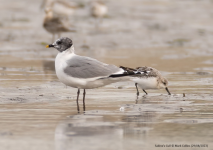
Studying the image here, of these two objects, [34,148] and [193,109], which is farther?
[193,109]

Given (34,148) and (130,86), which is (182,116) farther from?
(130,86)

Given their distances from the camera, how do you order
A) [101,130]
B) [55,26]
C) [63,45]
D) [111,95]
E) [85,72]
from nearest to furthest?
[101,130] < [85,72] < [63,45] < [111,95] < [55,26]

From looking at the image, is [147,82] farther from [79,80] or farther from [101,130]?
[101,130]

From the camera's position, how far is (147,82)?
391 inches

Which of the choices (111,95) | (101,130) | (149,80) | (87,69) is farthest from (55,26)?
(101,130)

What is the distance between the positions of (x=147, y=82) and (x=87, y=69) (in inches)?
62.3

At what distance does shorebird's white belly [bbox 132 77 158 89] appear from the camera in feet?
32.4

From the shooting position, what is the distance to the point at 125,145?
6035 millimetres

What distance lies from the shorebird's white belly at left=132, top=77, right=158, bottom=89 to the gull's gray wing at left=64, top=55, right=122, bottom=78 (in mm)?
1217

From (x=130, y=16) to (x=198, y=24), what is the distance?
3620 millimetres

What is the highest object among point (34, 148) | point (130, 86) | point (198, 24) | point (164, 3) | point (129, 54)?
point (164, 3)

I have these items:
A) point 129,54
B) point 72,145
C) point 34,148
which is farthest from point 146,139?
point 129,54

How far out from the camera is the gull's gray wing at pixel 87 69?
28.6ft

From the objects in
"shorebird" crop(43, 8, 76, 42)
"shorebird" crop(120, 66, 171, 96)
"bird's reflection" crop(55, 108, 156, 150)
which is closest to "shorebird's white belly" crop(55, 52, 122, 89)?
"bird's reflection" crop(55, 108, 156, 150)
